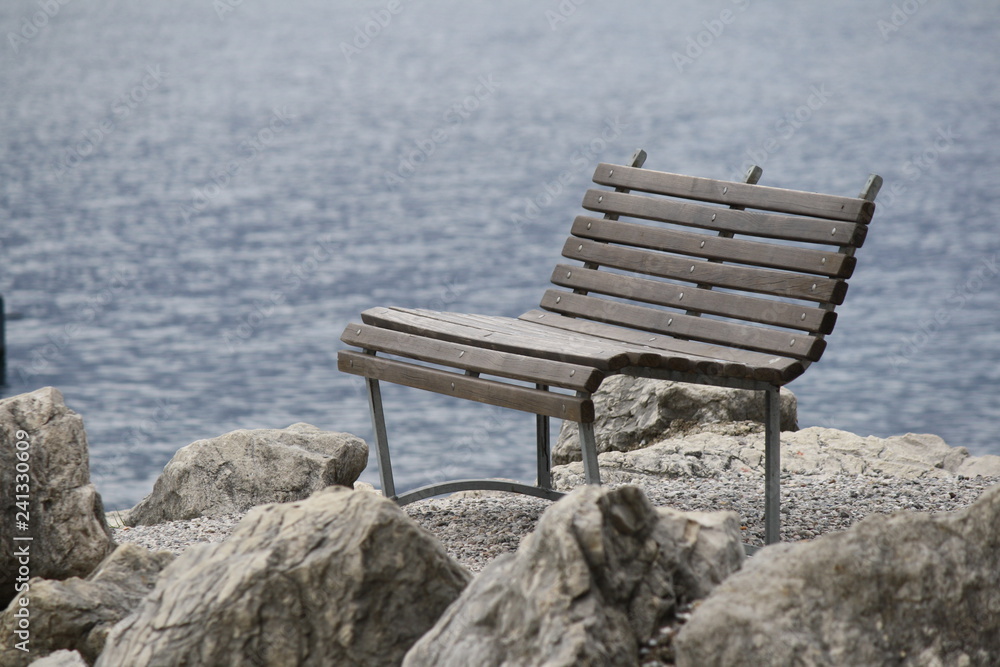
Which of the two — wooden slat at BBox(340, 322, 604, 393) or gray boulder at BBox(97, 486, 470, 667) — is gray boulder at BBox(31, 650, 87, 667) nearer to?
gray boulder at BBox(97, 486, 470, 667)

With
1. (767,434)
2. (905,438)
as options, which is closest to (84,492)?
(767,434)

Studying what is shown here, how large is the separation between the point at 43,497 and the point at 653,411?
327 cm

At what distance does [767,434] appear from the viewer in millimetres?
4262

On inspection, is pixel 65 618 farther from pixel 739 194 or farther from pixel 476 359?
pixel 739 194

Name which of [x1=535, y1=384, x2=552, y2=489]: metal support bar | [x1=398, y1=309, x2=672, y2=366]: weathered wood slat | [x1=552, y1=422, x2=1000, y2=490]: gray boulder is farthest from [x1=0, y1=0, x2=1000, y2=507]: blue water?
[x1=398, y1=309, x2=672, y2=366]: weathered wood slat

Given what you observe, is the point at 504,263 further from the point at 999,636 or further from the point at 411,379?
the point at 999,636

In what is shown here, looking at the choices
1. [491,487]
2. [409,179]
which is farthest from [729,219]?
[409,179]

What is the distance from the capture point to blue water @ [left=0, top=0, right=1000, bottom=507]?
551 inches

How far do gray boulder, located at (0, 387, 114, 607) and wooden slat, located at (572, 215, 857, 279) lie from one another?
7.70 feet

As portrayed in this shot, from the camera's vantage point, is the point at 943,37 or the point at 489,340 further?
the point at 943,37

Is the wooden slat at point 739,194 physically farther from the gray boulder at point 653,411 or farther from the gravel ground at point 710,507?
the gray boulder at point 653,411

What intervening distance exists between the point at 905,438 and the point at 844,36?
5916cm

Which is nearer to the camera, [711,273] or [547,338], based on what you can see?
[547,338]

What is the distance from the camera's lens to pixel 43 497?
385cm
